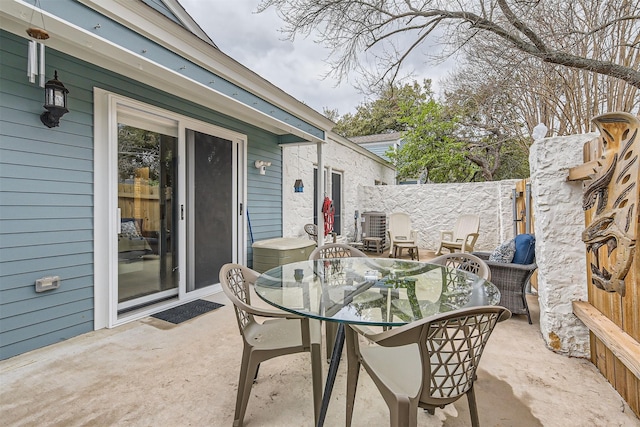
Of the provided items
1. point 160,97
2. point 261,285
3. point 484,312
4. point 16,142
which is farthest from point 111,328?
point 484,312

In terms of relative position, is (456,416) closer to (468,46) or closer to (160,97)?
(160,97)

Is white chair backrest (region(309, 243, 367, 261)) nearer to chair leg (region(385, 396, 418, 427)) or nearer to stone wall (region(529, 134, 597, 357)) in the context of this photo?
stone wall (region(529, 134, 597, 357))

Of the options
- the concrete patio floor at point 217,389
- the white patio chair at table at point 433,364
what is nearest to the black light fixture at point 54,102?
the concrete patio floor at point 217,389

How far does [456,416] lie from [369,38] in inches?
176

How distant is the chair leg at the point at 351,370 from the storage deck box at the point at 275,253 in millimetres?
3013

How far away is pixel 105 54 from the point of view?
2.18 m

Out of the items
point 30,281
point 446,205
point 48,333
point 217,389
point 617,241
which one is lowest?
point 217,389

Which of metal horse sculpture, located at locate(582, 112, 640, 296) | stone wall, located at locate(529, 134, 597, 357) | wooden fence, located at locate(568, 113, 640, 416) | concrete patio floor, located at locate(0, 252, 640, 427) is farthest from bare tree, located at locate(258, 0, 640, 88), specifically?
concrete patio floor, located at locate(0, 252, 640, 427)

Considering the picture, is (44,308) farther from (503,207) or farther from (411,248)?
(503,207)

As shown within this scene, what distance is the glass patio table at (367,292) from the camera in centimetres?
148

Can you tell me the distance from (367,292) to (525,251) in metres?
2.34

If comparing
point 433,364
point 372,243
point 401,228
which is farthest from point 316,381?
point 372,243

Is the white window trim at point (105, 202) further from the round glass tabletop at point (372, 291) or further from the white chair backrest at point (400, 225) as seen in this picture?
the white chair backrest at point (400, 225)

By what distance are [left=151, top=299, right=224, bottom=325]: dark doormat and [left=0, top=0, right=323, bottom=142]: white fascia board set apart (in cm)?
233
